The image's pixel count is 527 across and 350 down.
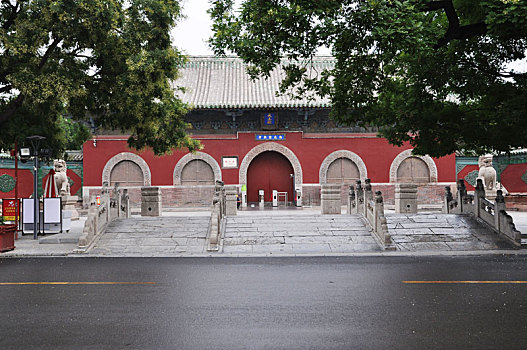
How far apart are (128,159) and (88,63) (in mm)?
10607

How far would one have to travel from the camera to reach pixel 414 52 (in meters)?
7.19

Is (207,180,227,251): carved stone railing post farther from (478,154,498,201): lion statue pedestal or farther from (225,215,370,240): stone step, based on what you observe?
(478,154,498,201): lion statue pedestal

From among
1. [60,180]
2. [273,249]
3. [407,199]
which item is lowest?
[273,249]

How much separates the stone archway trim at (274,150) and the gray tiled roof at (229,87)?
2.25 metres

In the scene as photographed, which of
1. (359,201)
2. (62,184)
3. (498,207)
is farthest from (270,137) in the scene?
(498,207)

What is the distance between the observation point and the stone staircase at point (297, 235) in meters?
10.1

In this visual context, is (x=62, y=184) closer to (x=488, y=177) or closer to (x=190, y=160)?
(x=190, y=160)

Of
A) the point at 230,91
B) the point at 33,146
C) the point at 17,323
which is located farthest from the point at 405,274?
the point at 230,91

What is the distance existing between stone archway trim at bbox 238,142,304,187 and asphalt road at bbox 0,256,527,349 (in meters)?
13.3

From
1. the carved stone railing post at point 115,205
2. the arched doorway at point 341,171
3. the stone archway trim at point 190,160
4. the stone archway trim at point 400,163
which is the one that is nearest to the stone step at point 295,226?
the carved stone railing post at point 115,205

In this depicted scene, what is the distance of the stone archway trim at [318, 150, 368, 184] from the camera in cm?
2152

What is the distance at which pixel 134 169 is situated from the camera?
21422 mm

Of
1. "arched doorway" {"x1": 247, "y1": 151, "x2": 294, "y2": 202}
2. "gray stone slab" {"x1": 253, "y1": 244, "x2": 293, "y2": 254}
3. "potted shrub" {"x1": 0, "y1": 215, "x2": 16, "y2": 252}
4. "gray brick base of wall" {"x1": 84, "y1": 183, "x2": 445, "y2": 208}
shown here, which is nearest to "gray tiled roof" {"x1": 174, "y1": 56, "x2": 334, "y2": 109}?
"arched doorway" {"x1": 247, "y1": 151, "x2": 294, "y2": 202}

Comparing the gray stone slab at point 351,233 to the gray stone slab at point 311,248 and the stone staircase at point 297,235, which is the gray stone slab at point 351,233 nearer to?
the stone staircase at point 297,235
